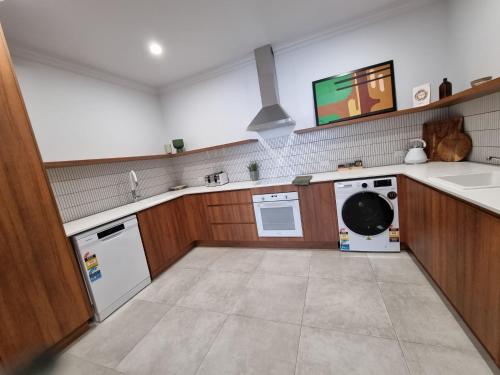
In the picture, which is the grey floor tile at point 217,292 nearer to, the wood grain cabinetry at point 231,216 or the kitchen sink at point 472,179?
the wood grain cabinetry at point 231,216

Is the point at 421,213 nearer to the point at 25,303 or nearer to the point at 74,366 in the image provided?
the point at 74,366

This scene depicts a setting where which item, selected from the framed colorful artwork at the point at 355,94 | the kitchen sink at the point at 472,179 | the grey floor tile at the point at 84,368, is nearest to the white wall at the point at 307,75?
the framed colorful artwork at the point at 355,94

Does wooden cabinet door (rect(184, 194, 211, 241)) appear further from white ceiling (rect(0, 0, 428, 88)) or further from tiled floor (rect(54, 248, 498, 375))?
white ceiling (rect(0, 0, 428, 88))

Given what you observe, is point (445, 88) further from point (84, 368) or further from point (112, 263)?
point (84, 368)

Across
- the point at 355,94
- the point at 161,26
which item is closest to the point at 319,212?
the point at 355,94

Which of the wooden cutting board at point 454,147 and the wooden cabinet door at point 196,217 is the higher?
the wooden cutting board at point 454,147

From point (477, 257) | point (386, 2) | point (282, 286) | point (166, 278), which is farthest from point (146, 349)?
point (386, 2)

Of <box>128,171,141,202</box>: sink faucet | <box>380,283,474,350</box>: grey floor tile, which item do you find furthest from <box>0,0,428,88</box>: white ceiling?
<box>380,283,474,350</box>: grey floor tile

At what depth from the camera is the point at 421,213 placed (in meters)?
1.74

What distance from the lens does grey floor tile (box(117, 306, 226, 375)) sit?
136 cm

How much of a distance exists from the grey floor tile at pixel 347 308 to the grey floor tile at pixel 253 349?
0.74ft

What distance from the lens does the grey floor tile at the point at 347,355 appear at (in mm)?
1156

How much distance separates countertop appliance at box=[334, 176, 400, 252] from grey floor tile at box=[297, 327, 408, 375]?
1.11m

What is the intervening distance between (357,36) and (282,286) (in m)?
2.92
